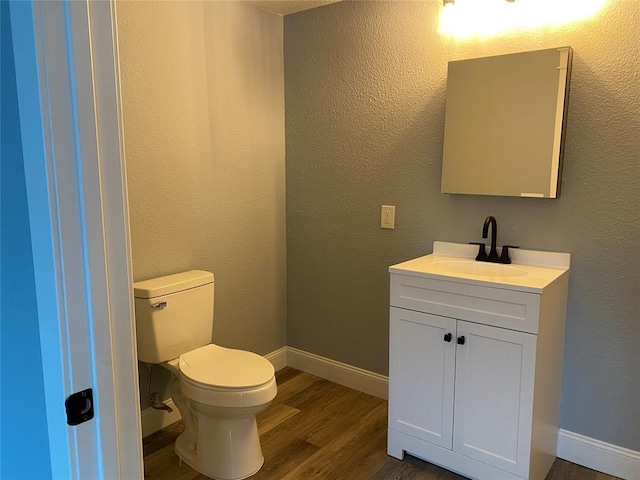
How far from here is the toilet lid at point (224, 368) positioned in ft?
6.82

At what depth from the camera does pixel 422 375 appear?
2180mm

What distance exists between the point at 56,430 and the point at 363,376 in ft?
7.34

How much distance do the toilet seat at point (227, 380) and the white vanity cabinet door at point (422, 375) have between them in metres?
0.56

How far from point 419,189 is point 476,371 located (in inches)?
37.9

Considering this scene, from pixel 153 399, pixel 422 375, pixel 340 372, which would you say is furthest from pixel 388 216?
pixel 153 399

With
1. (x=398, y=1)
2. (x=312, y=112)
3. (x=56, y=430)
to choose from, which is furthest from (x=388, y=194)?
(x=56, y=430)

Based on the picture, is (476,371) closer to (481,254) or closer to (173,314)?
(481,254)

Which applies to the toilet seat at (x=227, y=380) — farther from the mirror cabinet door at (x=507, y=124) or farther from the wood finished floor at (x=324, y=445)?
the mirror cabinet door at (x=507, y=124)

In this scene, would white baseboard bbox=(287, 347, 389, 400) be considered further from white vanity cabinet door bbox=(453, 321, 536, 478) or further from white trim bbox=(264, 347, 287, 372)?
white vanity cabinet door bbox=(453, 321, 536, 478)

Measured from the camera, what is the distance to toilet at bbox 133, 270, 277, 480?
207 centimetres

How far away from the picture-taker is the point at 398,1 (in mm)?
2535

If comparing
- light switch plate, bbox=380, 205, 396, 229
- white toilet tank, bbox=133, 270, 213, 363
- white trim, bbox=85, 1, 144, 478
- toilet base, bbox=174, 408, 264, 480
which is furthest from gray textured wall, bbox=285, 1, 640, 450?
white trim, bbox=85, 1, 144, 478

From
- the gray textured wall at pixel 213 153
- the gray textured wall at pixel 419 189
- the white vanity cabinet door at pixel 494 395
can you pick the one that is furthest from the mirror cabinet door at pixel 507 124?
the gray textured wall at pixel 213 153

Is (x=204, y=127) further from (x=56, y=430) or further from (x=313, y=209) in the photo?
(x=56, y=430)
